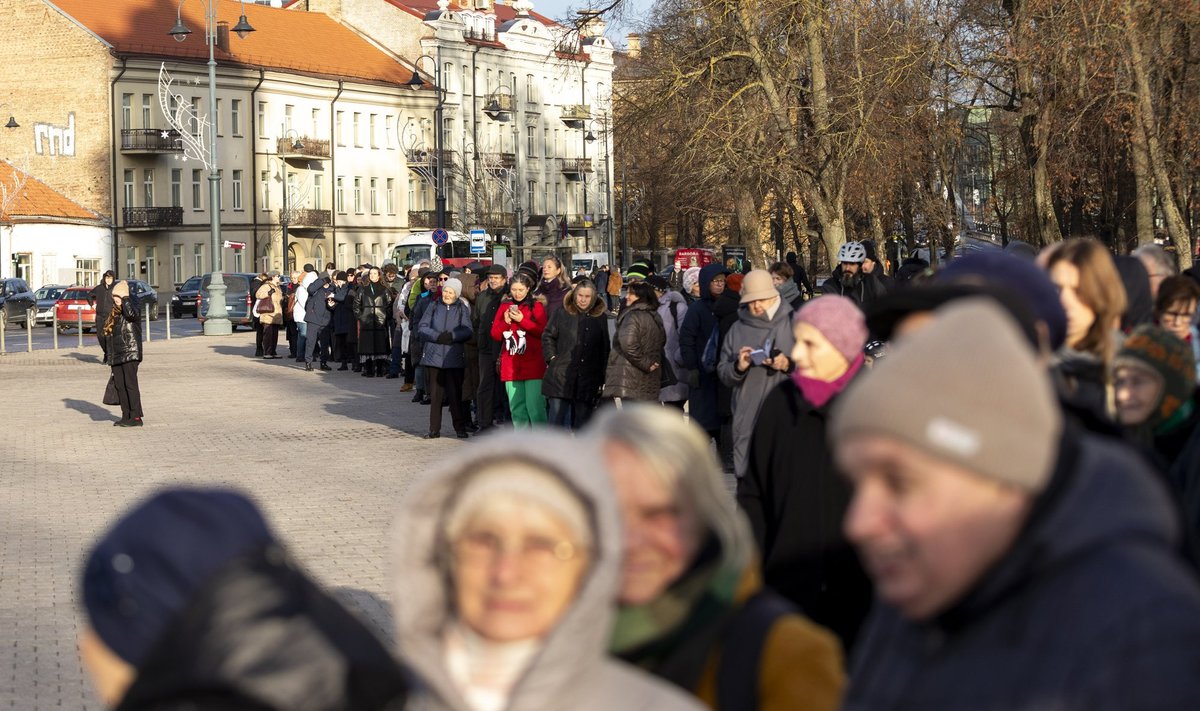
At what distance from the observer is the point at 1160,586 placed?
2051 mm

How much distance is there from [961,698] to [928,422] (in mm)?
354

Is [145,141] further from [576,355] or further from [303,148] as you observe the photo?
[576,355]

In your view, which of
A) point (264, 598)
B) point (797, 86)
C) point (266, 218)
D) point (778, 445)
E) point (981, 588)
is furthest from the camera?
point (266, 218)

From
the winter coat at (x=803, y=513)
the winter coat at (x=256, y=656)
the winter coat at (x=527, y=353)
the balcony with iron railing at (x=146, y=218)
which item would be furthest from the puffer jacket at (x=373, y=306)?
the balcony with iron railing at (x=146, y=218)

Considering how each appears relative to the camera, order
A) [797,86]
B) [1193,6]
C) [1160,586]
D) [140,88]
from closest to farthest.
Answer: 1. [1160,586]
2. [1193,6]
3. [797,86]
4. [140,88]

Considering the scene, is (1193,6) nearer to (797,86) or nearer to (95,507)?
(797,86)

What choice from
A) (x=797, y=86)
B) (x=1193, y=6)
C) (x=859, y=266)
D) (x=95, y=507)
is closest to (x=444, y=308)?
(x=859, y=266)

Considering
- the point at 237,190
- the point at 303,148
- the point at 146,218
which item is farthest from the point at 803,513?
the point at 303,148

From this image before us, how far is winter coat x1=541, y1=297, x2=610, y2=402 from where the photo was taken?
1642 centimetres

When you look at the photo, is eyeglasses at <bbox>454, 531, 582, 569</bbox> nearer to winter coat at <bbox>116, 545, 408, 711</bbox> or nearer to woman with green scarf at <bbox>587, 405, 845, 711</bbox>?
winter coat at <bbox>116, 545, 408, 711</bbox>

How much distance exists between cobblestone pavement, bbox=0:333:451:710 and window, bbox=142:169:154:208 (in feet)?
153

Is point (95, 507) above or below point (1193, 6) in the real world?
below

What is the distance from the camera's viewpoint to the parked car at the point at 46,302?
5638 cm

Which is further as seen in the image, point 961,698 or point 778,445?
point 778,445
